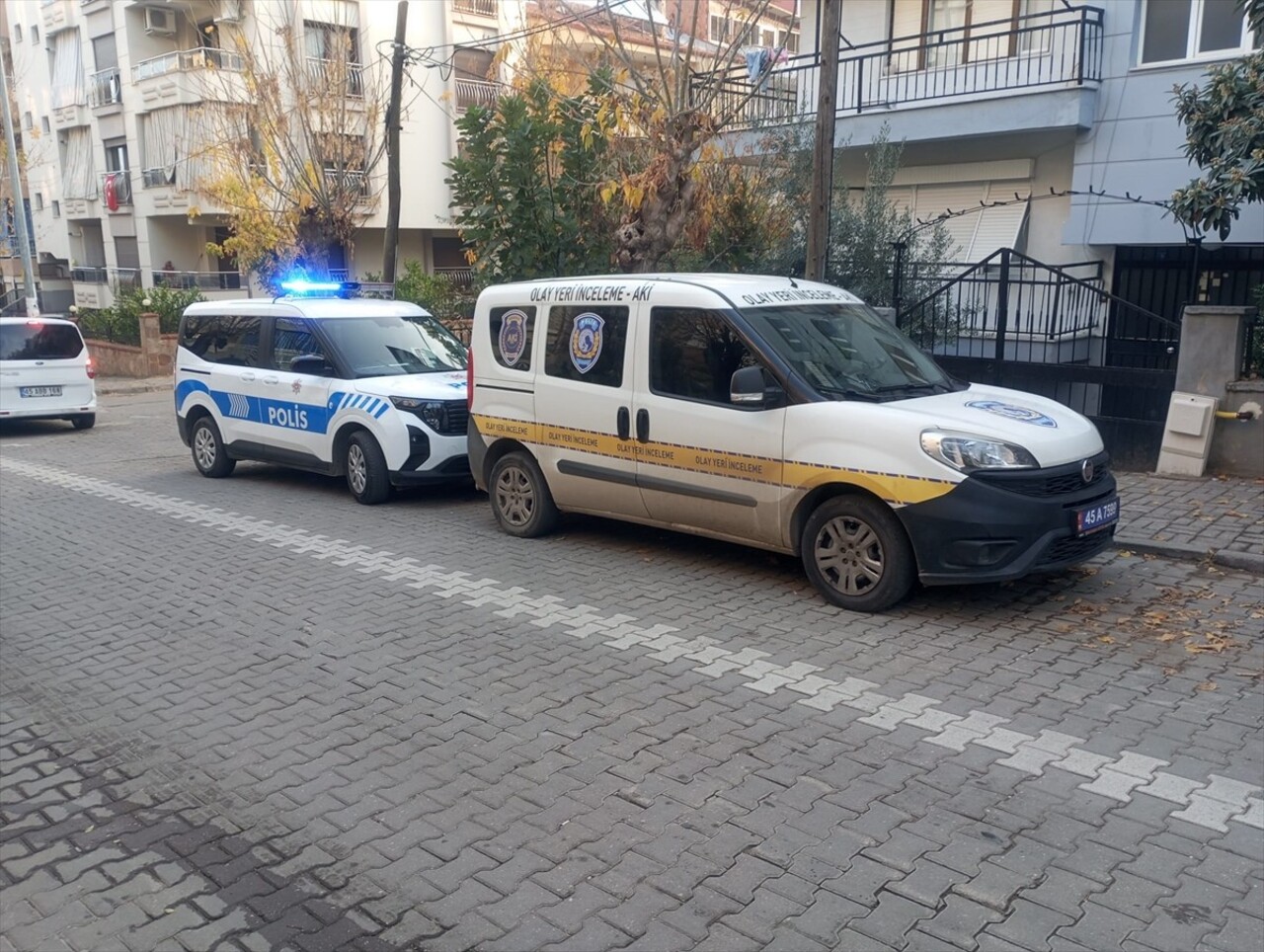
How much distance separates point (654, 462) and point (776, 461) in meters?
1.07

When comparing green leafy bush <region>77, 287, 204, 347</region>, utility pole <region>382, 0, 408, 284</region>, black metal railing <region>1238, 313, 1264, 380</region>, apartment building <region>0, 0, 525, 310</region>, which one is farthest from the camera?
apartment building <region>0, 0, 525, 310</region>

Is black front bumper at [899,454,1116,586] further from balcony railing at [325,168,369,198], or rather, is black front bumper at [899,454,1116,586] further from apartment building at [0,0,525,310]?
apartment building at [0,0,525,310]

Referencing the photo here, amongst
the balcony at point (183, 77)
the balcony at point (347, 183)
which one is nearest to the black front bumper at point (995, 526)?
the balcony at point (347, 183)

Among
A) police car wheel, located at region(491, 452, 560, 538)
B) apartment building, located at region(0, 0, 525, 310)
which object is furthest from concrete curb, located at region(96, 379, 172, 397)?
police car wheel, located at region(491, 452, 560, 538)

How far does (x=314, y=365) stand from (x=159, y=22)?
29202 millimetres

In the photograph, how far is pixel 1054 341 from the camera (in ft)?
38.4

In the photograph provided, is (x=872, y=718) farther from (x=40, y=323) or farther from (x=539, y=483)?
(x=40, y=323)

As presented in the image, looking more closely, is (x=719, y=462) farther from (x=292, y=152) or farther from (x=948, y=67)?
(x=292, y=152)

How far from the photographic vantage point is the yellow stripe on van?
640cm

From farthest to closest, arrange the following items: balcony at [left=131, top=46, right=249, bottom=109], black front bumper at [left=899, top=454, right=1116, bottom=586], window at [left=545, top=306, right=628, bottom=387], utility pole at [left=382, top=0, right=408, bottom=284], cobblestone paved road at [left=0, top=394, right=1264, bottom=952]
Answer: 1. balcony at [left=131, top=46, right=249, bottom=109]
2. utility pole at [left=382, top=0, right=408, bottom=284]
3. window at [left=545, top=306, right=628, bottom=387]
4. black front bumper at [left=899, top=454, right=1116, bottom=586]
5. cobblestone paved road at [left=0, top=394, right=1264, bottom=952]

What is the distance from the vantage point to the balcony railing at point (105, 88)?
35.1 metres

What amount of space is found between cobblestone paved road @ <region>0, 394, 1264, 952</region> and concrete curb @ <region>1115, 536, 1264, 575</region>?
0.12 meters

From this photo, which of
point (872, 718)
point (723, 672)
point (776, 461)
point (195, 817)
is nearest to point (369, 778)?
point (195, 817)

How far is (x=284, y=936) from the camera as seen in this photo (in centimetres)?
366
